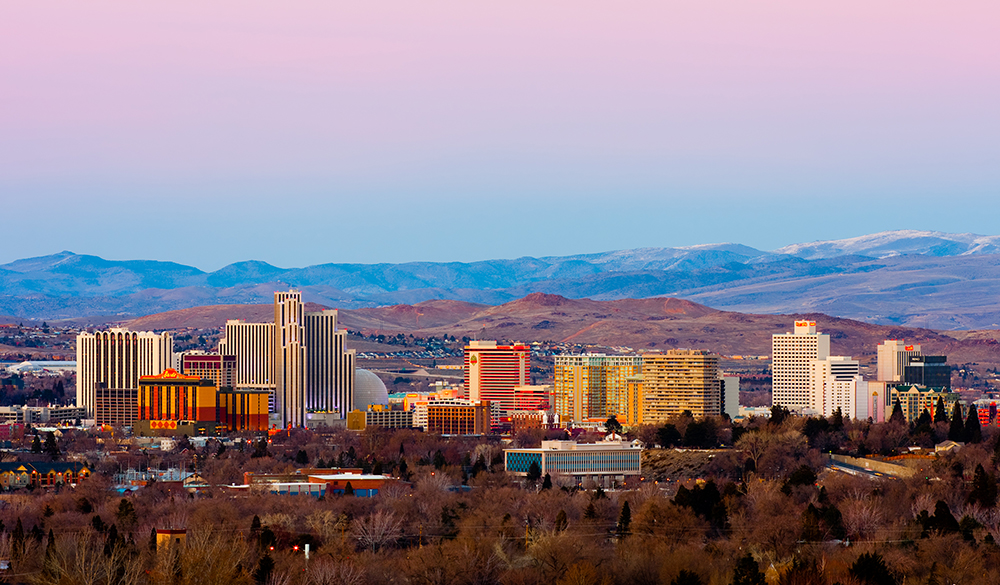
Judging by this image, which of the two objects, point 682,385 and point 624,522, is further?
point 682,385

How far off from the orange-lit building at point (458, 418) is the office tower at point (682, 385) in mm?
15412

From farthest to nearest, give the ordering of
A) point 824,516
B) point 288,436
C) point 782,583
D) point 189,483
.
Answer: point 288,436, point 189,483, point 824,516, point 782,583

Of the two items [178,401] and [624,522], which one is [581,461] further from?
[178,401]

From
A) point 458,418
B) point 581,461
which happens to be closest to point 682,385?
point 458,418

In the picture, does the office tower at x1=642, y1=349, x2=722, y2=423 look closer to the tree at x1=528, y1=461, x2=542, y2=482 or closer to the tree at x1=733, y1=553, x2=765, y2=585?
the tree at x1=528, y1=461, x2=542, y2=482

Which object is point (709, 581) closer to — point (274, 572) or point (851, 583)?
point (851, 583)

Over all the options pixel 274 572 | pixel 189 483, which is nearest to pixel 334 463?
pixel 189 483

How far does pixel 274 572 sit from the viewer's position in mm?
60125

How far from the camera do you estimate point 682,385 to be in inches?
7003

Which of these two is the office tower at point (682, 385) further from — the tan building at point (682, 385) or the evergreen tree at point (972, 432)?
the evergreen tree at point (972, 432)

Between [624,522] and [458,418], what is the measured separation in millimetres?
106661

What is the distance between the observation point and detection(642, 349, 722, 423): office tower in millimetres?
176000

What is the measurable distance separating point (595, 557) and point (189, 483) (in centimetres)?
4431

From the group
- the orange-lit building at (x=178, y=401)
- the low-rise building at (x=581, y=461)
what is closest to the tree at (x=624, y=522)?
the low-rise building at (x=581, y=461)
